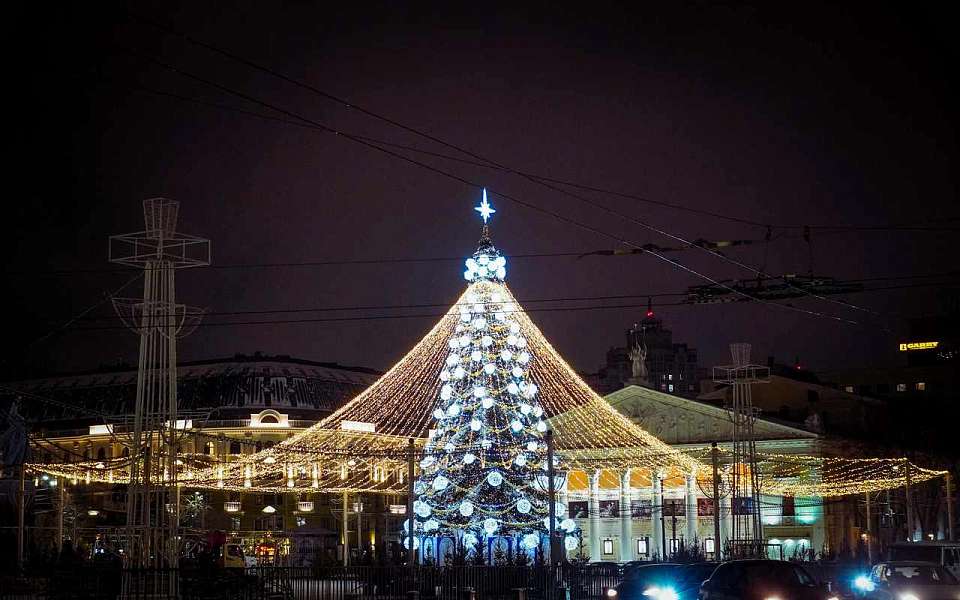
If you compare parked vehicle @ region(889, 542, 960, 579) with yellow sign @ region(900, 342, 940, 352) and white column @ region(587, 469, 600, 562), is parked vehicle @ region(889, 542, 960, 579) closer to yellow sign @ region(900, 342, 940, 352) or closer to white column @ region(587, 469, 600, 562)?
white column @ region(587, 469, 600, 562)

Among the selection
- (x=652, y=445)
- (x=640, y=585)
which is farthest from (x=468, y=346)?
(x=652, y=445)

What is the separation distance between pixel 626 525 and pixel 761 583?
65.4 meters

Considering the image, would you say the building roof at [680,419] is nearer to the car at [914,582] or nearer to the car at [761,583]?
the car at [914,582]

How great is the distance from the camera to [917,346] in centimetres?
15400

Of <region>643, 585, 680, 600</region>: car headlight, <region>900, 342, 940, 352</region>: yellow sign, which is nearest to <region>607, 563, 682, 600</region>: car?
<region>643, 585, 680, 600</region>: car headlight

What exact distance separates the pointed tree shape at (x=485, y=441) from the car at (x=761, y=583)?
19.6 meters

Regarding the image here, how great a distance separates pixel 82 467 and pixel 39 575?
18.4m

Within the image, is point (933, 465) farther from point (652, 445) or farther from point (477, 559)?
point (477, 559)

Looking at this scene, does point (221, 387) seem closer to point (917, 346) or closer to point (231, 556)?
point (231, 556)

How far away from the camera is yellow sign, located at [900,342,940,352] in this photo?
15262 cm

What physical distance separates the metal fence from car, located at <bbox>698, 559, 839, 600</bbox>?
26.6 feet

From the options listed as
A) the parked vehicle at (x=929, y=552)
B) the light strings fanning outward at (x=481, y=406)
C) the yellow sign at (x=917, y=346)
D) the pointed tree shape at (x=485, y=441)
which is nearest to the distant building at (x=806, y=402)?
the yellow sign at (x=917, y=346)

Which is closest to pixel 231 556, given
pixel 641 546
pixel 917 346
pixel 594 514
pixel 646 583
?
pixel 646 583

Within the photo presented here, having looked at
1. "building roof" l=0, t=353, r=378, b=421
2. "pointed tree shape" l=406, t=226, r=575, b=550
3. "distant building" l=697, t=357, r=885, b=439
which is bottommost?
"pointed tree shape" l=406, t=226, r=575, b=550
